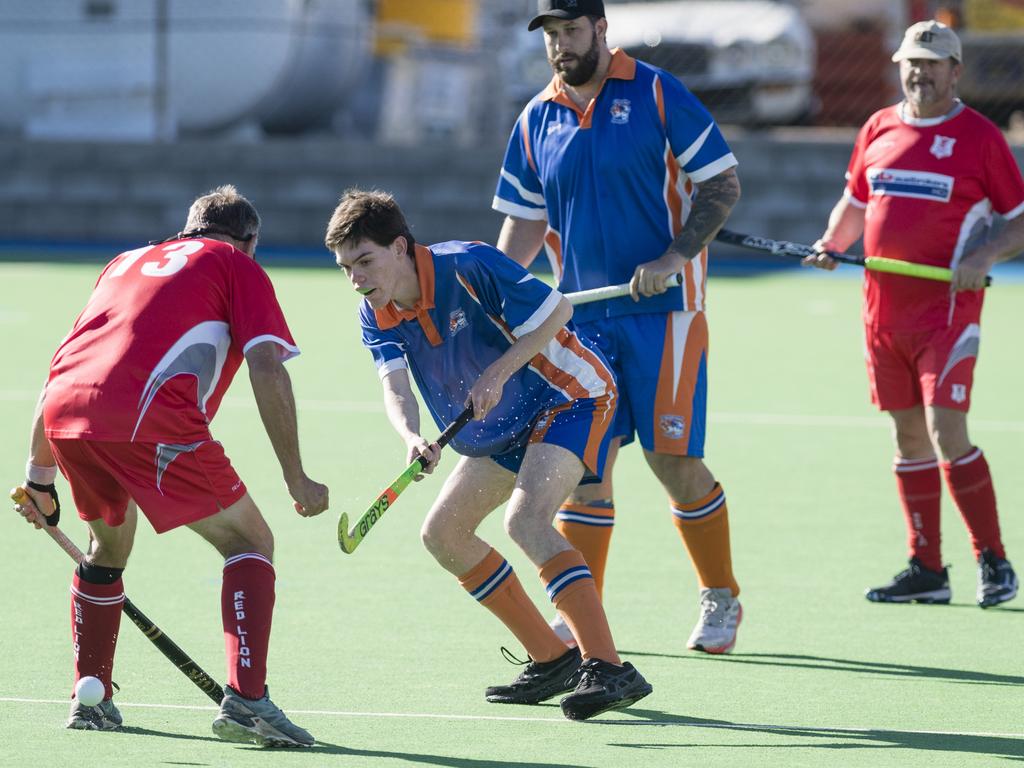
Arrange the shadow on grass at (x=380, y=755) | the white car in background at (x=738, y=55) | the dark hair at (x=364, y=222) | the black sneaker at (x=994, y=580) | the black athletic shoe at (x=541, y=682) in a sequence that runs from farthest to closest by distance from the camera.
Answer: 1. the white car in background at (x=738, y=55)
2. the black sneaker at (x=994, y=580)
3. the black athletic shoe at (x=541, y=682)
4. the dark hair at (x=364, y=222)
5. the shadow on grass at (x=380, y=755)

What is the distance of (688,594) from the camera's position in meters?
6.23

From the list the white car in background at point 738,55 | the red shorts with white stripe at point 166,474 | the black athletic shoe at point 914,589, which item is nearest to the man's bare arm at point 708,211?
the black athletic shoe at point 914,589

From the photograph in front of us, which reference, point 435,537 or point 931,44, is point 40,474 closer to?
point 435,537

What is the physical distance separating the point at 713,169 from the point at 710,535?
43.9 inches

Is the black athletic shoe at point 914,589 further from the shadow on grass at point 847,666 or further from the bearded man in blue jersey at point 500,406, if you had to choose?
the bearded man in blue jersey at point 500,406

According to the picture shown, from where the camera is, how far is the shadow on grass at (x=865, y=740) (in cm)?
452

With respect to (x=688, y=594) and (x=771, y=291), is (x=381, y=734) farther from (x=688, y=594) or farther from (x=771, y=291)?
(x=771, y=291)

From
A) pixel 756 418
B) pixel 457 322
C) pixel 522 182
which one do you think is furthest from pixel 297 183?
pixel 457 322

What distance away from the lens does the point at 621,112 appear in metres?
5.63

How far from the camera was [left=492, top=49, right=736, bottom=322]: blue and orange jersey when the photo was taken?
18.4 feet

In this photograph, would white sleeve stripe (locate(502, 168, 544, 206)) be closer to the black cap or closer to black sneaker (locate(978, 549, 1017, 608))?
the black cap

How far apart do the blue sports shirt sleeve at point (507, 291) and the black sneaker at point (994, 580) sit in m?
2.08

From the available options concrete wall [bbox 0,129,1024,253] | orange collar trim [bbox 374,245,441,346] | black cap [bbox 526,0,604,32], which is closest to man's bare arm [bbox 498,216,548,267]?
black cap [bbox 526,0,604,32]

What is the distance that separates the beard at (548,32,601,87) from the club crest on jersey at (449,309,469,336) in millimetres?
1064
